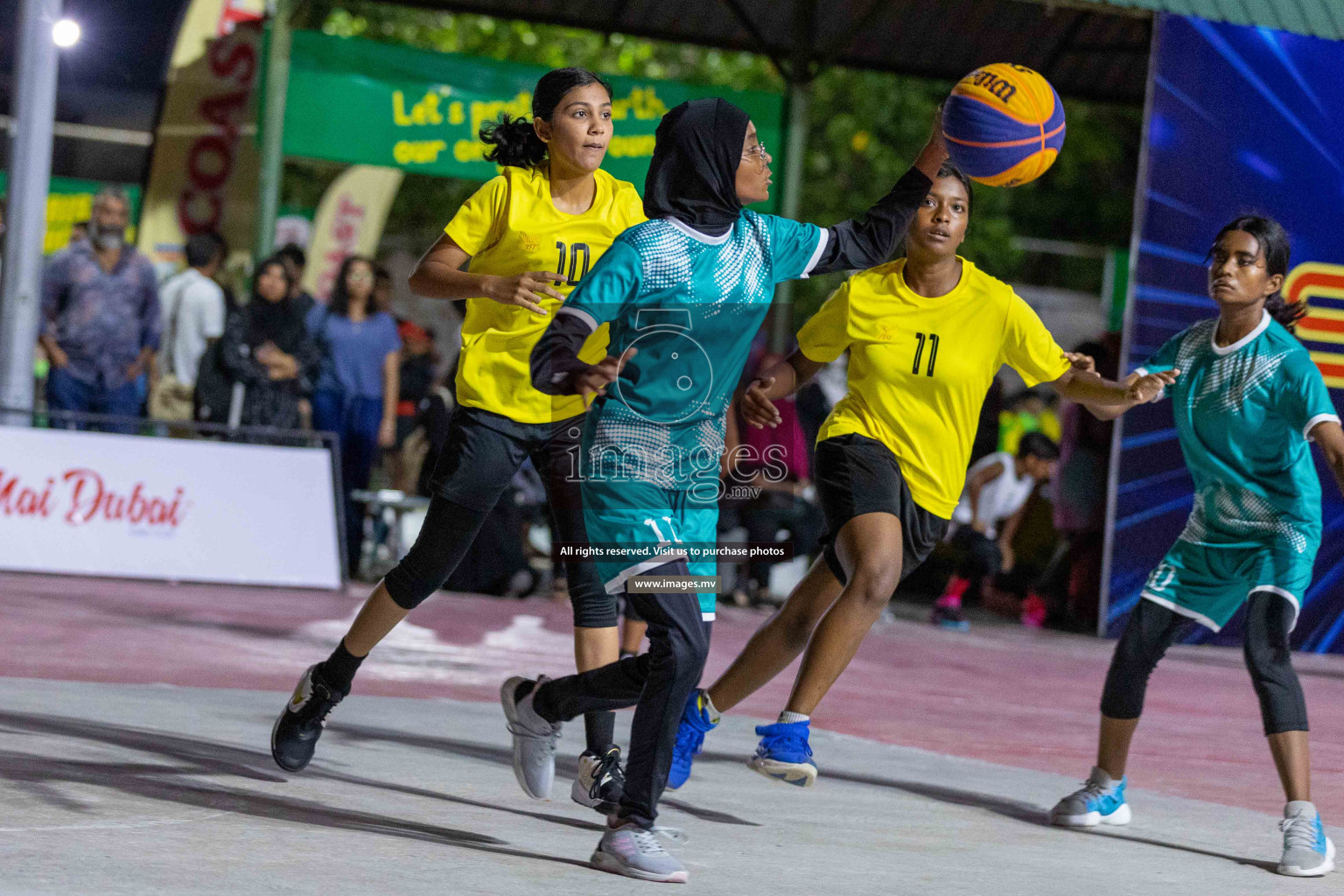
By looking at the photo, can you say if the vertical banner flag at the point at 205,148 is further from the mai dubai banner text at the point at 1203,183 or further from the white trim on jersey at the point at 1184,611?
the white trim on jersey at the point at 1184,611

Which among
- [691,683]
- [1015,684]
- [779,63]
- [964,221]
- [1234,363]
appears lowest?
[1015,684]

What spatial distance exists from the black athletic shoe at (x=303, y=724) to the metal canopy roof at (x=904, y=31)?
10.9 meters

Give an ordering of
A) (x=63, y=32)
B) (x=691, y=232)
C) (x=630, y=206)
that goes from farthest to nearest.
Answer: (x=63, y=32)
(x=630, y=206)
(x=691, y=232)

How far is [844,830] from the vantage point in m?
5.18

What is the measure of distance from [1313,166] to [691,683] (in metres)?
9.49

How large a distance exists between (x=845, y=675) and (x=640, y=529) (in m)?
5.63

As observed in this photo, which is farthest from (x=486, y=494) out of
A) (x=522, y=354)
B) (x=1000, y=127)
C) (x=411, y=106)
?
(x=411, y=106)

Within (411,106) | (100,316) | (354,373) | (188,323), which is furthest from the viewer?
(411,106)

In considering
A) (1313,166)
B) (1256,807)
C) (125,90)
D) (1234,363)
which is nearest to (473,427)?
(1234,363)

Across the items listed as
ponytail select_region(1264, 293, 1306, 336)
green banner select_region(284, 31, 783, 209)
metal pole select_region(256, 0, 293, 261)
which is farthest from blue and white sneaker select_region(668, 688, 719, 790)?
metal pole select_region(256, 0, 293, 261)

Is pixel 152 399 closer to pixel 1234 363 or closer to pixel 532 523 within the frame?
pixel 532 523

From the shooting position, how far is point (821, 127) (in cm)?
3086

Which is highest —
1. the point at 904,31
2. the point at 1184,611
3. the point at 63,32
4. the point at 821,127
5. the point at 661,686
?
the point at 821,127

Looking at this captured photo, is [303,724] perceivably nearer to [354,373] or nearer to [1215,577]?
[1215,577]
